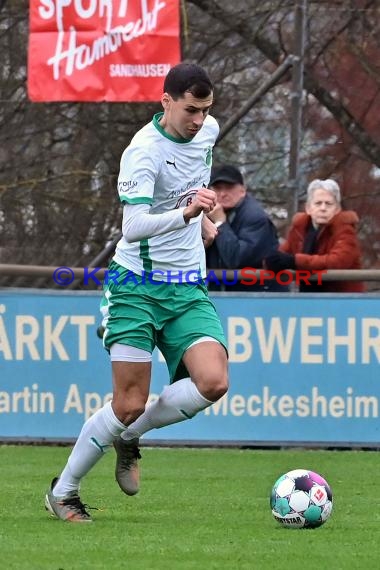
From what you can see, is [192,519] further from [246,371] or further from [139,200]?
[246,371]

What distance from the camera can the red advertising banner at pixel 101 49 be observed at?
1082 cm

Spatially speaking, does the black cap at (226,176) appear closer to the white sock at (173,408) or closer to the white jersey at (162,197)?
the white jersey at (162,197)

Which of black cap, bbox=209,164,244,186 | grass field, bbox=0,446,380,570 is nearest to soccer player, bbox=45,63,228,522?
grass field, bbox=0,446,380,570

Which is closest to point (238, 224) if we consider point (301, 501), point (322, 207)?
point (322, 207)

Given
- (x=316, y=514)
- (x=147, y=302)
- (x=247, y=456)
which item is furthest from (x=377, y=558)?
(x=247, y=456)

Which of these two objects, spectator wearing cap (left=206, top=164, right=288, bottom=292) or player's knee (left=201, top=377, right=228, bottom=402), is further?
spectator wearing cap (left=206, top=164, right=288, bottom=292)

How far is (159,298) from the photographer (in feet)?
21.6

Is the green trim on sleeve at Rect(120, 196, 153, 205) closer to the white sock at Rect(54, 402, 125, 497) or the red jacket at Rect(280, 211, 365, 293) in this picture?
the white sock at Rect(54, 402, 125, 497)

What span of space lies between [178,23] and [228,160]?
1355 millimetres

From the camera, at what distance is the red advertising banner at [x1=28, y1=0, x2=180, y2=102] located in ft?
35.5

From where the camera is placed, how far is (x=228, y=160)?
11703mm

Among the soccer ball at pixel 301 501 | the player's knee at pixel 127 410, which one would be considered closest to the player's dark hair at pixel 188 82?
the player's knee at pixel 127 410

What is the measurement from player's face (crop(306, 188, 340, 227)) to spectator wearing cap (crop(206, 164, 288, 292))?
0.33 metres

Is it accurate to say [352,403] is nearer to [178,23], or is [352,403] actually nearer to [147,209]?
[178,23]
